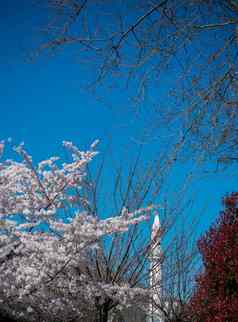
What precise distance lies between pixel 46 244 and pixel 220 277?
7.16ft

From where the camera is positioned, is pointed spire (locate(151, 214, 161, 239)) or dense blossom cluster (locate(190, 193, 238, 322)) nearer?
dense blossom cluster (locate(190, 193, 238, 322))

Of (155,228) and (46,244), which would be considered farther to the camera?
(155,228)

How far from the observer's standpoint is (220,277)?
5059 millimetres

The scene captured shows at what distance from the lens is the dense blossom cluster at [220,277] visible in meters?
4.77

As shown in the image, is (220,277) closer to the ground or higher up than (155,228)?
closer to the ground

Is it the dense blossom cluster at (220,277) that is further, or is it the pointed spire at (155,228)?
the pointed spire at (155,228)

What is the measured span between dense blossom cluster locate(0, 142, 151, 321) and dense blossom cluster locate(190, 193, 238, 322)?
0.90m

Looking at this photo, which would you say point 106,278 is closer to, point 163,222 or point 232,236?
point 163,222

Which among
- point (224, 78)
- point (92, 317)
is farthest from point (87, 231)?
point (92, 317)

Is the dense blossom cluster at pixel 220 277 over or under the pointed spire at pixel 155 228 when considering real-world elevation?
under

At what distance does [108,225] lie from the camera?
5117mm

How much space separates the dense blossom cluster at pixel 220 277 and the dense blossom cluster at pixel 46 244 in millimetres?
902

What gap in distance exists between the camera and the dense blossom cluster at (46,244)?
481cm

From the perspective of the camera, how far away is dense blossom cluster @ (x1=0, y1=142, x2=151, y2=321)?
4.81 m
